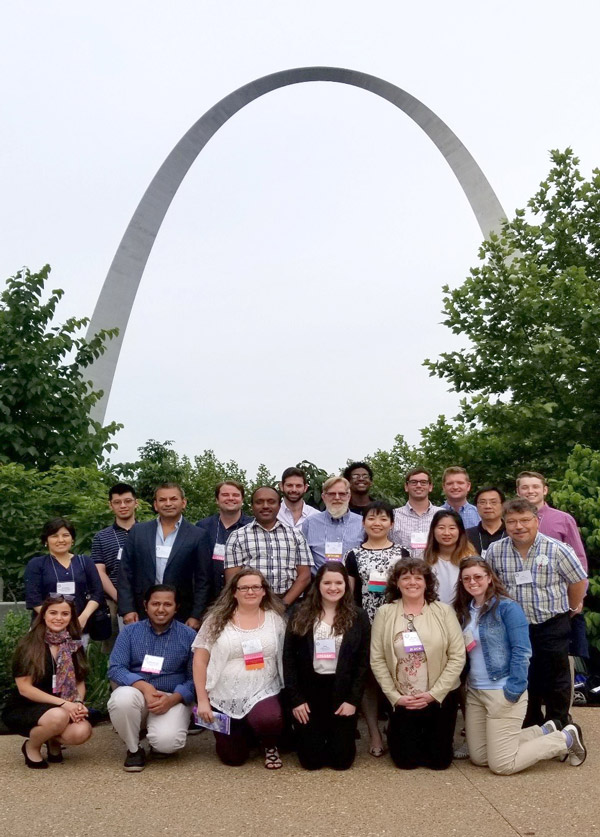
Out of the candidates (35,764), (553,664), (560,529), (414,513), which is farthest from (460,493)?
(35,764)

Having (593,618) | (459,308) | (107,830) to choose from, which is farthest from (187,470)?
(107,830)

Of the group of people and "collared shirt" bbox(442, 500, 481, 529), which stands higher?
"collared shirt" bbox(442, 500, 481, 529)

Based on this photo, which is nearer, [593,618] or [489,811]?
[489,811]

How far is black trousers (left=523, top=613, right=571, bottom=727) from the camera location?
5.14 metres

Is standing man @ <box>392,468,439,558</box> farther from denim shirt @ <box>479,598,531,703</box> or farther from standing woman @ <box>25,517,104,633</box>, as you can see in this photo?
standing woman @ <box>25,517,104,633</box>

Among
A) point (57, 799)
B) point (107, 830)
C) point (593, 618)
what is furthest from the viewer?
point (593, 618)

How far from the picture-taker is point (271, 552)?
5.55 meters

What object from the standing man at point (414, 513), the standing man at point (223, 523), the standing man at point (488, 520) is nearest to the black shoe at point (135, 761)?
the standing man at point (223, 523)

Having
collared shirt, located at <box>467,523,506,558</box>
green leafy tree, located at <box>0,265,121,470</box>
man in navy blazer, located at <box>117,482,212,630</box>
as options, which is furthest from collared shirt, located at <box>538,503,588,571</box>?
green leafy tree, located at <box>0,265,121,470</box>

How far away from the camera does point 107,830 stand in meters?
3.87

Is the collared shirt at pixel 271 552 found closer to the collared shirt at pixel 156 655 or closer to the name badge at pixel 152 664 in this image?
the collared shirt at pixel 156 655

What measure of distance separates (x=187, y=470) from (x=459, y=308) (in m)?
23.8

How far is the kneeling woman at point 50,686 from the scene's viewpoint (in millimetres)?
4895

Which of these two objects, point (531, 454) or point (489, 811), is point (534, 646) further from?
point (531, 454)
